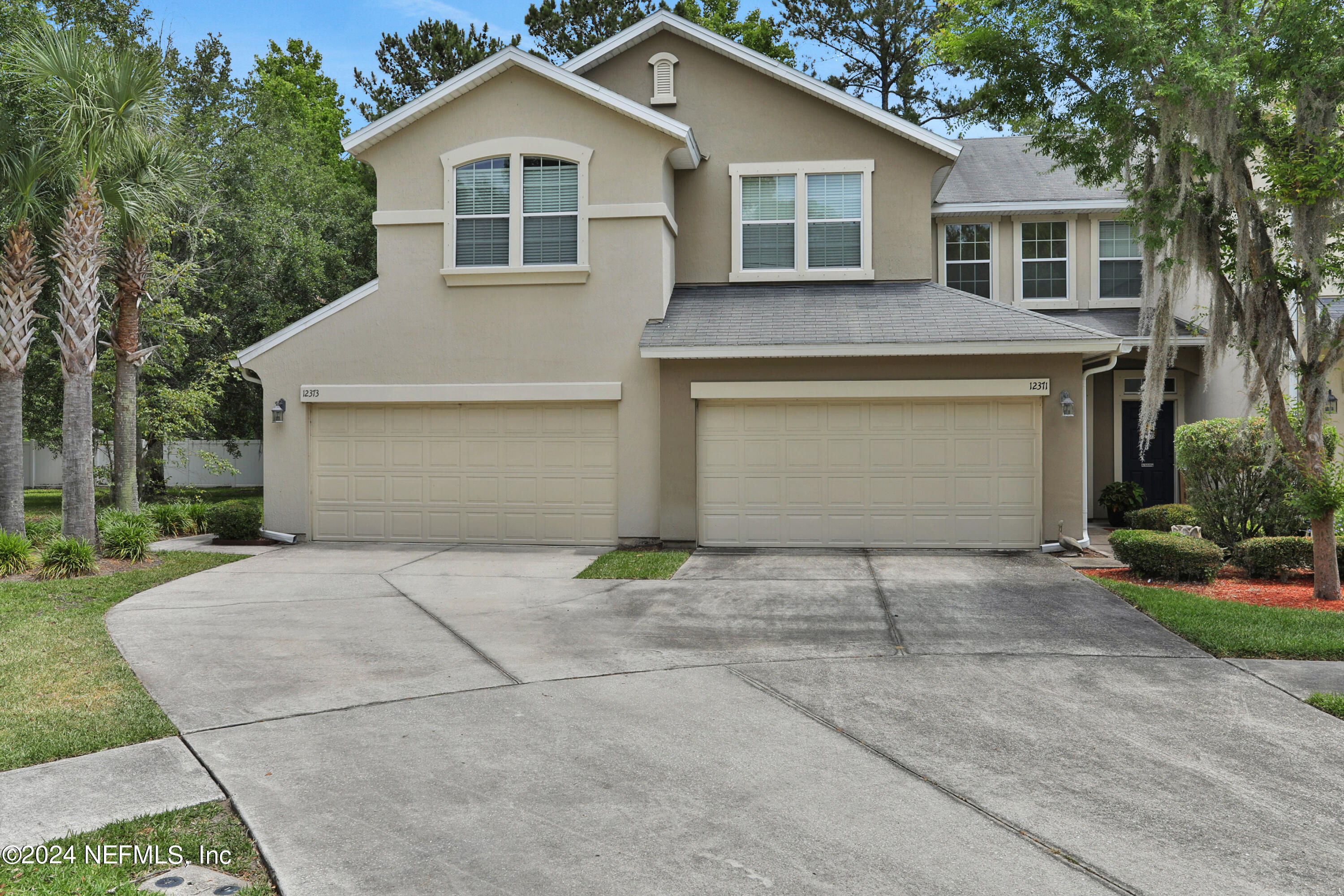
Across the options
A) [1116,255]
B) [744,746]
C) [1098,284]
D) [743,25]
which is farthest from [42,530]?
[743,25]

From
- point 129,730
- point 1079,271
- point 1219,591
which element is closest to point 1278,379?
point 1219,591

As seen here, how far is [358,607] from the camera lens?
9133 millimetres

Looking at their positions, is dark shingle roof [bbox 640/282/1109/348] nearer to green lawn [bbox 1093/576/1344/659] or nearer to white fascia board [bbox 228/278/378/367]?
green lawn [bbox 1093/576/1344/659]

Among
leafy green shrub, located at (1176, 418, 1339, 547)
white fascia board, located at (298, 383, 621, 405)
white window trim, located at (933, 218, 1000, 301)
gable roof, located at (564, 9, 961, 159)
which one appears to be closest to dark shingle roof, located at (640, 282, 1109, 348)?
white fascia board, located at (298, 383, 621, 405)

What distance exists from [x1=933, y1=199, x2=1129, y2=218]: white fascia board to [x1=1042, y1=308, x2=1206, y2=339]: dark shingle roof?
68.5 inches

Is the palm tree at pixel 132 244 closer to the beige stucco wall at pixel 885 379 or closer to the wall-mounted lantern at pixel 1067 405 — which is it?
the beige stucco wall at pixel 885 379

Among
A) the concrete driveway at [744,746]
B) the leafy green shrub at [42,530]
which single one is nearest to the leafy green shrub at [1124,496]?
the concrete driveway at [744,746]

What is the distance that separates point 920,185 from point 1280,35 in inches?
247

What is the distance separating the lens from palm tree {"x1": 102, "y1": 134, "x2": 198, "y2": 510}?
1236 cm

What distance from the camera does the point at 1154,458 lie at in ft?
54.2

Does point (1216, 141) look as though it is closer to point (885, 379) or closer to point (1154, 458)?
point (885, 379)

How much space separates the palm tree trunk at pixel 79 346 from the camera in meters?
11.7

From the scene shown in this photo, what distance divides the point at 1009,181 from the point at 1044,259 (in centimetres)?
168

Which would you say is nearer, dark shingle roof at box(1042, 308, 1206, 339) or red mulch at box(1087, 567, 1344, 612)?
red mulch at box(1087, 567, 1344, 612)
